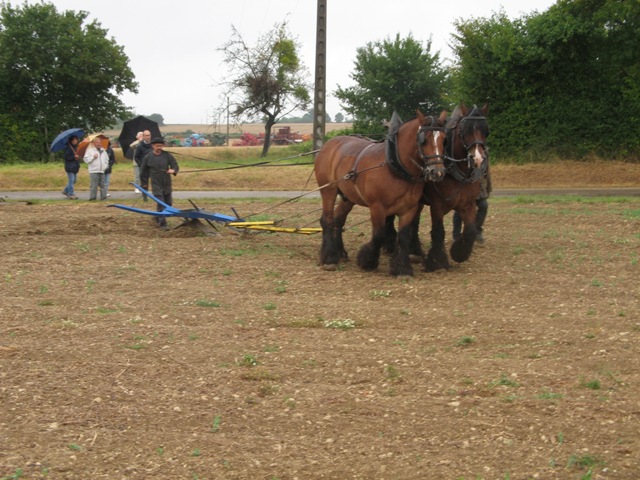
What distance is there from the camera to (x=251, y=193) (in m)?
24.6

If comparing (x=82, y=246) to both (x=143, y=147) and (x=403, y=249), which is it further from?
(x=143, y=147)

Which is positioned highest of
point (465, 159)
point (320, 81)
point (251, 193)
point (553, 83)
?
point (553, 83)

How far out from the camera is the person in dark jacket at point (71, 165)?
22.2 meters

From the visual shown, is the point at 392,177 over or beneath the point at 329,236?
over

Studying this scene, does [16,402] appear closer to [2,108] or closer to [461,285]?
[461,285]

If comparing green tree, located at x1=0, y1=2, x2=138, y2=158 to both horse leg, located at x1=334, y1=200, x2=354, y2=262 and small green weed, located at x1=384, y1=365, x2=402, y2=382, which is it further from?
small green weed, located at x1=384, y1=365, x2=402, y2=382

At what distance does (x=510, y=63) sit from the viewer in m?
27.6

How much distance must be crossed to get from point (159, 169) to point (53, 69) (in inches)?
970

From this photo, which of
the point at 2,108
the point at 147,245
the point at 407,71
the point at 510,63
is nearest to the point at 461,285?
the point at 147,245

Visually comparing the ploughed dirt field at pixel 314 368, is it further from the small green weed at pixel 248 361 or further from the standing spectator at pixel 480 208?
the standing spectator at pixel 480 208

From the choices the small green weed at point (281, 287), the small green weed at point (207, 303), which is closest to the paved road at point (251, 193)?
the small green weed at point (281, 287)

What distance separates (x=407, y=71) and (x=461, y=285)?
26.7m

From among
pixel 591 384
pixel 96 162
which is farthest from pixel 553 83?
pixel 591 384

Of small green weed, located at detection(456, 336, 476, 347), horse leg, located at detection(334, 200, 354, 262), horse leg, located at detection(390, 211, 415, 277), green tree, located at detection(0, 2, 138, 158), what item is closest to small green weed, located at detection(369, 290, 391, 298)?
horse leg, located at detection(390, 211, 415, 277)
